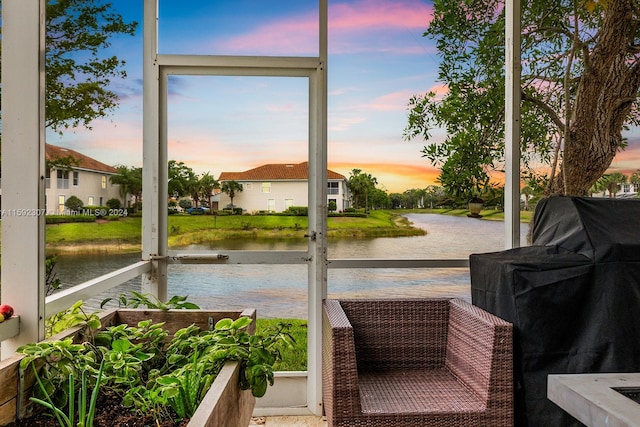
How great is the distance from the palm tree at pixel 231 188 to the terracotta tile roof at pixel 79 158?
2.72ft

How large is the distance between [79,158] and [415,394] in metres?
1.77

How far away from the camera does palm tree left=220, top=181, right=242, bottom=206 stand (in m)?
3.27

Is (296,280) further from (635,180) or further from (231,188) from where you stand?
(635,180)

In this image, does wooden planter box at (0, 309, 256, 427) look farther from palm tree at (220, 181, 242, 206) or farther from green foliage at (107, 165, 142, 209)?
palm tree at (220, 181, 242, 206)

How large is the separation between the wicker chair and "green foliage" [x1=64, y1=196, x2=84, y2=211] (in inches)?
45.9

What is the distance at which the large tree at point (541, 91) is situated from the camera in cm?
331

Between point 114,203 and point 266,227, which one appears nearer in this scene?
point 114,203

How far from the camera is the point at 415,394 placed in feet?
7.64

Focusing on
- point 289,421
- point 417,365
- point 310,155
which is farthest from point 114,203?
point 417,365

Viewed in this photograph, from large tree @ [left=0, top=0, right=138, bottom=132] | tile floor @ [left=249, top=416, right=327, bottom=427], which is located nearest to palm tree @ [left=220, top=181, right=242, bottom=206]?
large tree @ [left=0, top=0, right=138, bottom=132]

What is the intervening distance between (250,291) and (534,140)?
210 cm

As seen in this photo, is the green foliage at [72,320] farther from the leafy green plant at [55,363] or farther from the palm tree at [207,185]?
the palm tree at [207,185]

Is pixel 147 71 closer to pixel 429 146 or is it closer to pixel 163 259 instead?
pixel 163 259

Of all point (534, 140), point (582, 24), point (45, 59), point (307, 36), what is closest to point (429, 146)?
point (534, 140)
